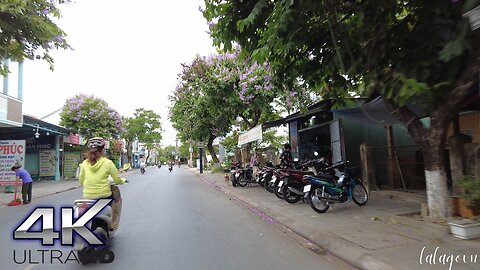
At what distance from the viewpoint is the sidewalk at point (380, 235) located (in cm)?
493

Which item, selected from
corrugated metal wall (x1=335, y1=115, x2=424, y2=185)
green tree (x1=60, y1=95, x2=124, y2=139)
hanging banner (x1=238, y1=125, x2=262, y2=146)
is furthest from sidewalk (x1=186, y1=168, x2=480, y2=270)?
green tree (x1=60, y1=95, x2=124, y2=139)

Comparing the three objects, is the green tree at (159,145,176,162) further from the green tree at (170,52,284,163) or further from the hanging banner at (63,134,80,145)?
the green tree at (170,52,284,163)

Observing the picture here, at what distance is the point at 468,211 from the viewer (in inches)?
256

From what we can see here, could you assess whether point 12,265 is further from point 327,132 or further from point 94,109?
point 94,109

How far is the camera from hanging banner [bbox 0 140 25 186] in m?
16.4

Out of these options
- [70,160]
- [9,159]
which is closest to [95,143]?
[9,159]

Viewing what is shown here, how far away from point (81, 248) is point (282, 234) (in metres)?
3.80

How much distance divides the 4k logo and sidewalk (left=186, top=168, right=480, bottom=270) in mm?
3709

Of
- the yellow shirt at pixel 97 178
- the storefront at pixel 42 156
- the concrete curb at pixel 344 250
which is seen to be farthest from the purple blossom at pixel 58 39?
the storefront at pixel 42 156

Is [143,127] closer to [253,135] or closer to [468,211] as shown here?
[253,135]

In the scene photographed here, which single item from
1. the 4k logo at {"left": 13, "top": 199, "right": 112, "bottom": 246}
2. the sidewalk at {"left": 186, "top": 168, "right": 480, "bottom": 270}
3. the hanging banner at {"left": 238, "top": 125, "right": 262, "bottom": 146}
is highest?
the hanging banner at {"left": 238, "top": 125, "right": 262, "bottom": 146}

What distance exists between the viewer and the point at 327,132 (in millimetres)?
16750

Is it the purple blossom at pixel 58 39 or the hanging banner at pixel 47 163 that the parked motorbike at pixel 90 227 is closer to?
the purple blossom at pixel 58 39

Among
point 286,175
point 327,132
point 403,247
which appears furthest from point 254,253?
point 327,132
